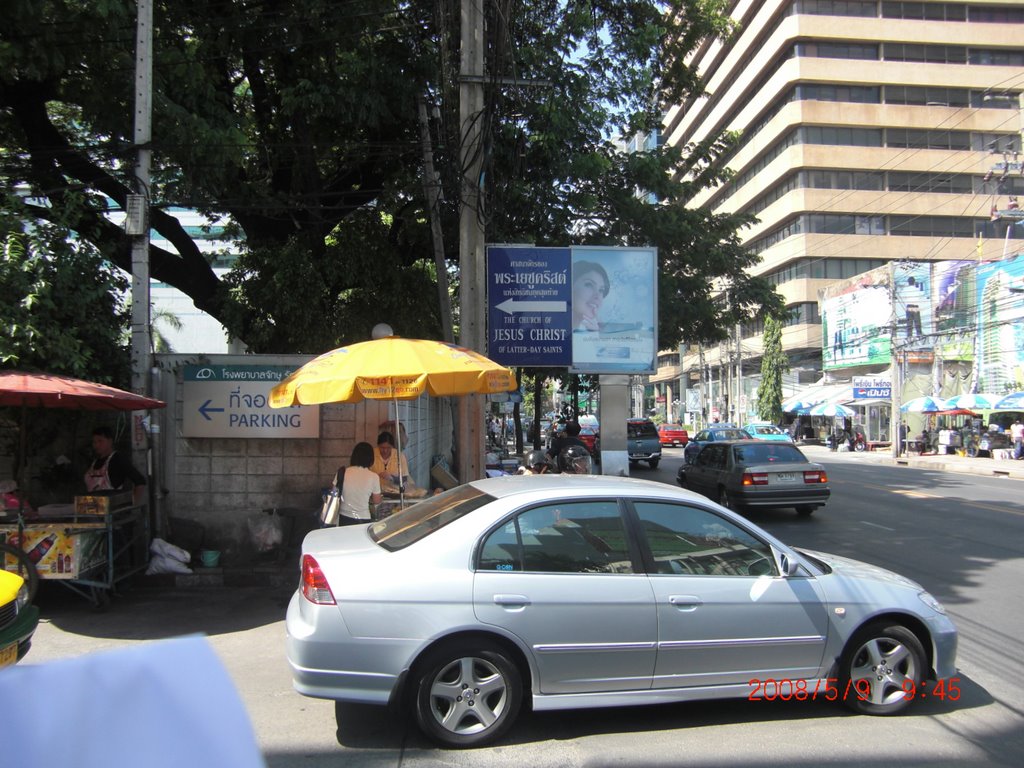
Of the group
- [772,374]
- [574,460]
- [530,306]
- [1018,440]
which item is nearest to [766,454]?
[574,460]

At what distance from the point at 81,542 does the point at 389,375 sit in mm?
3211

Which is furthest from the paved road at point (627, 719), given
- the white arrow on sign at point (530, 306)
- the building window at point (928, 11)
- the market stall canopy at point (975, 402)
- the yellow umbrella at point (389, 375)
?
the building window at point (928, 11)

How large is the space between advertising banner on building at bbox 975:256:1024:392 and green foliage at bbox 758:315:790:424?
59.4ft

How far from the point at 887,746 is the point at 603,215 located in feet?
36.9

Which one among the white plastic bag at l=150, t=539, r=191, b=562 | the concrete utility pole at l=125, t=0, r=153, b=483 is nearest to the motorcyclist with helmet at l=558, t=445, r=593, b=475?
the white plastic bag at l=150, t=539, r=191, b=562

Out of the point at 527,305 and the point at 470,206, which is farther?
the point at 527,305

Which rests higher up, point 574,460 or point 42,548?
point 574,460

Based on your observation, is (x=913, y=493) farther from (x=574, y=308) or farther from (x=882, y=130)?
(x=882, y=130)

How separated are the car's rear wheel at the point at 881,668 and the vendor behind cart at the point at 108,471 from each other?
6684 millimetres

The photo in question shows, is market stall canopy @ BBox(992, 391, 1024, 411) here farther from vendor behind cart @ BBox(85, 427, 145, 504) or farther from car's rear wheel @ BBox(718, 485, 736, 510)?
vendor behind cart @ BBox(85, 427, 145, 504)

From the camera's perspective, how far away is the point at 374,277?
40.3 feet

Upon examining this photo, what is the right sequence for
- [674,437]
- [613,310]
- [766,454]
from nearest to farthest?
1. [613,310]
2. [766,454]
3. [674,437]

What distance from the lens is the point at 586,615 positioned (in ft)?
12.9

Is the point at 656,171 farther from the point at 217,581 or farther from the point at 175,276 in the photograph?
the point at 217,581
